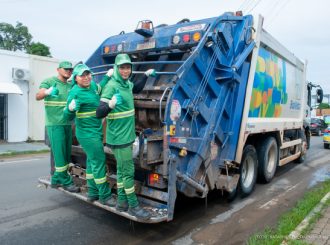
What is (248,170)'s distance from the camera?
6.33 m

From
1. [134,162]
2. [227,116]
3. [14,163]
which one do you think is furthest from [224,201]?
[14,163]

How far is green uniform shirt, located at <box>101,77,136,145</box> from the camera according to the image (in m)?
4.02

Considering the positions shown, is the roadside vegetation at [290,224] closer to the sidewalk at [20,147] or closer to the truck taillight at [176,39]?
the truck taillight at [176,39]

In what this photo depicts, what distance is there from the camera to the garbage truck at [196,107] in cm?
419

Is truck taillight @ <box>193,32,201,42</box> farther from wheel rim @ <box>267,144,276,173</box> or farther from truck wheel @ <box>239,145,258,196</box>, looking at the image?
wheel rim @ <box>267,144,276,173</box>

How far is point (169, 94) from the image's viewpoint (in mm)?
4117

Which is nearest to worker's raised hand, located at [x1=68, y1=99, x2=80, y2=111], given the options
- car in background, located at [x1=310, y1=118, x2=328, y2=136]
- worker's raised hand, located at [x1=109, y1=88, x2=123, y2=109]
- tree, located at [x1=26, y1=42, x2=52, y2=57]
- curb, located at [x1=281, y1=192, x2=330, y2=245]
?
worker's raised hand, located at [x1=109, y1=88, x2=123, y2=109]

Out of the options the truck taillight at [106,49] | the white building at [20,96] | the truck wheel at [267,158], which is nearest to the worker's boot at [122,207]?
the truck taillight at [106,49]

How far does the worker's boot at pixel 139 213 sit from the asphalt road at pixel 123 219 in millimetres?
394

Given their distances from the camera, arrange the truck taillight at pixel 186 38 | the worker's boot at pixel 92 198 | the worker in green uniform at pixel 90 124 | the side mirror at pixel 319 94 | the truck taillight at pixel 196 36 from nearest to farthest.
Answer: the worker in green uniform at pixel 90 124, the worker's boot at pixel 92 198, the truck taillight at pixel 196 36, the truck taillight at pixel 186 38, the side mirror at pixel 319 94

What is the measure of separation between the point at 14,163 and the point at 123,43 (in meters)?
5.88

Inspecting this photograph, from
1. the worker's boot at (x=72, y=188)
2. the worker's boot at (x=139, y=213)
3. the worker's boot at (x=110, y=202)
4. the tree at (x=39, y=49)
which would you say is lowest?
the worker's boot at (x=139, y=213)

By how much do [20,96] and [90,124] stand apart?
39.5 feet

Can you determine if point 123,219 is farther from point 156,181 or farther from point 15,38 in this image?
point 15,38
